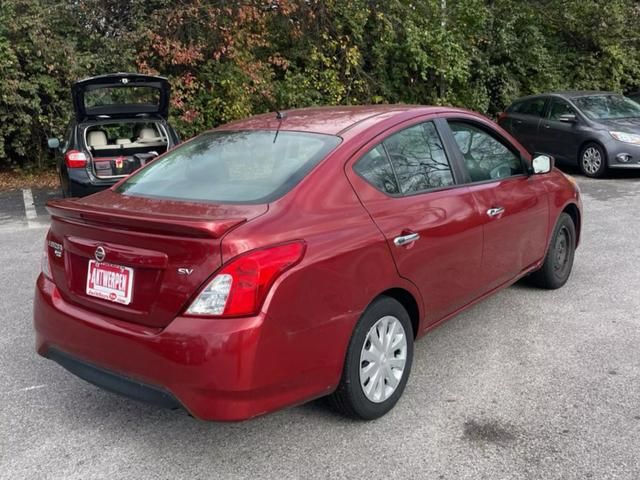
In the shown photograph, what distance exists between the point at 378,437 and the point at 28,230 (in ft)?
20.2

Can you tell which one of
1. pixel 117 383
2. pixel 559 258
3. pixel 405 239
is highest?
pixel 405 239

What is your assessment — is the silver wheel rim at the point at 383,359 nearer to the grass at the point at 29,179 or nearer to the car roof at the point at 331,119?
the car roof at the point at 331,119

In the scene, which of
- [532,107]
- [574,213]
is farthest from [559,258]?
[532,107]

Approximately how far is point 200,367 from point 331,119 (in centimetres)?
172

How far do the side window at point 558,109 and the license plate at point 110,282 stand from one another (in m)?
10.4

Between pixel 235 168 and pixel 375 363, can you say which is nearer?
pixel 375 363

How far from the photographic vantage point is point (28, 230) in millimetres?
7719

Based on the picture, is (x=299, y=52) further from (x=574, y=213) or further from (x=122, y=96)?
(x=574, y=213)

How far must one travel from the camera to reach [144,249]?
2.67 meters

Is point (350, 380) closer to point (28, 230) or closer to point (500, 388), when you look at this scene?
point (500, 388)

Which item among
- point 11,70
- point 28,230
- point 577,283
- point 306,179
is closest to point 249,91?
point 11,70

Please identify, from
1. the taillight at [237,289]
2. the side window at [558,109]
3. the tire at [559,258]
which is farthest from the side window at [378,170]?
the side window at [558,109]

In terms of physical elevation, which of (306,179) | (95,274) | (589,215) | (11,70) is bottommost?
(589,215)

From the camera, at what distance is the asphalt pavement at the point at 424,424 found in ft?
9.18
